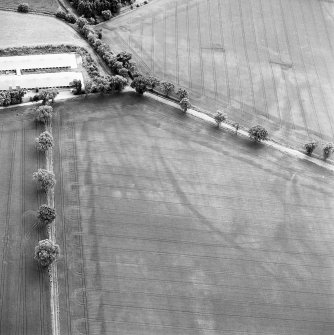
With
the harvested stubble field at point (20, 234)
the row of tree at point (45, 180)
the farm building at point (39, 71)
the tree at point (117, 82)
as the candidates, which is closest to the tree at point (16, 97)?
the harvested stubble field at point (20, 234)

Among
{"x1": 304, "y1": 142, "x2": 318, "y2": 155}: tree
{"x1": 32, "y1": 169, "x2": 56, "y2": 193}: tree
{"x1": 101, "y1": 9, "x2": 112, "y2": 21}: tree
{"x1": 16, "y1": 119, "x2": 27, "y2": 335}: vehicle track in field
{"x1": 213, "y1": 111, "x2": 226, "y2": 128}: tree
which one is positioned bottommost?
{"x1": 16, "y1": 119, "x2": 27, "y2": 335}: vehicle track in field

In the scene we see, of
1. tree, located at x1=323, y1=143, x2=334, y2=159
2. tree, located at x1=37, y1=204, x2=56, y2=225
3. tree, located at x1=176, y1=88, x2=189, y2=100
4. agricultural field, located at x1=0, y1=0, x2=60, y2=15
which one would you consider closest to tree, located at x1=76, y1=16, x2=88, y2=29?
agricultural field, located at x1=0, y1=0, x2=60, y2=15

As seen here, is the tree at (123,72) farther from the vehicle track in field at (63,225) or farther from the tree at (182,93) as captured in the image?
the vehicle track in field at (63,225)

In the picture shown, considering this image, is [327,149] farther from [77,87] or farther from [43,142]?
[43,142]

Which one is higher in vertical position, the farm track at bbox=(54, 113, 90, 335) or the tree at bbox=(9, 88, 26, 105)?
the tree at bbox=(9, 88, 26, 105)

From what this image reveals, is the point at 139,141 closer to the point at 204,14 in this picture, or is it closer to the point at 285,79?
the point at 285,79

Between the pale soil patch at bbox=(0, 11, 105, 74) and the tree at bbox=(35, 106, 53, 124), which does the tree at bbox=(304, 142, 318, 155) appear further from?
the tree at bbox=(35, 106, 53, 124)

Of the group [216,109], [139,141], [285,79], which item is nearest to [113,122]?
[139,141]

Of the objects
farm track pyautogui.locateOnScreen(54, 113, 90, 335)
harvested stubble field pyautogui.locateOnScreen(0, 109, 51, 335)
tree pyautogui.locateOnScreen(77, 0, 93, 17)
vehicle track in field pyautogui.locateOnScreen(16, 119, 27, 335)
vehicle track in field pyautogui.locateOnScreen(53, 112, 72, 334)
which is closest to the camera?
vehicle track in field pyautogui.locateOnScreen(16, 119, 27, 335)

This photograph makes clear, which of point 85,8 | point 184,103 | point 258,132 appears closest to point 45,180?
point 184,103
